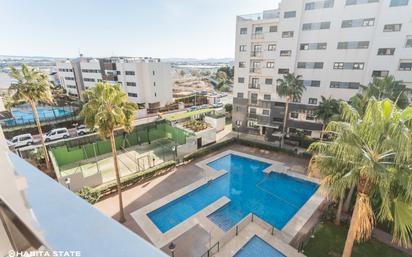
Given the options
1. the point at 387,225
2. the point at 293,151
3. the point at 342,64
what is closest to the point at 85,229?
the point at 387,225

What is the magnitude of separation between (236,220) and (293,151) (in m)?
12.9

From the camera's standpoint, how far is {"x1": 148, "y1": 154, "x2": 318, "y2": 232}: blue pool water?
1411 centimetres

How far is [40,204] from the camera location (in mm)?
1976

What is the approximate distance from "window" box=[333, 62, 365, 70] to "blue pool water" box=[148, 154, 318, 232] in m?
14.0

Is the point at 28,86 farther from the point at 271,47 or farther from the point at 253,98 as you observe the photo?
the point at 271,47

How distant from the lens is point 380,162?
20.8 ft

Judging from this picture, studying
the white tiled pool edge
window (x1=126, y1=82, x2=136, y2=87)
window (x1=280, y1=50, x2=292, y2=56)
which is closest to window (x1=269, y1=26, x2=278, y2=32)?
window (x1=280, y1=50, x2=292, y2=56)

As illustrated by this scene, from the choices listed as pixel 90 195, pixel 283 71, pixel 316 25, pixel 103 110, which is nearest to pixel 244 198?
pixel 90 195

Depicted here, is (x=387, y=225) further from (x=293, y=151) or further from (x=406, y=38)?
(x=406, y=38)

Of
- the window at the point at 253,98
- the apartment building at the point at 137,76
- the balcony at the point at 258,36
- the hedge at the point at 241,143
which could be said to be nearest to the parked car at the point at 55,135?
the apartment building at the point at 137,76

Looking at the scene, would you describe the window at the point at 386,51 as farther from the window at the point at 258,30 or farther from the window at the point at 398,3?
the window at the point at 258,30

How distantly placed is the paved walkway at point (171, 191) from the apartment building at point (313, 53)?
7.12 m

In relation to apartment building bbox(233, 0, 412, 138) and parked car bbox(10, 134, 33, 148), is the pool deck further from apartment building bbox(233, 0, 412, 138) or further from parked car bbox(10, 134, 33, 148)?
parked car bbox(10, 134, 33, 148)

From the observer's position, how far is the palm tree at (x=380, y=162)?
19.3ft
